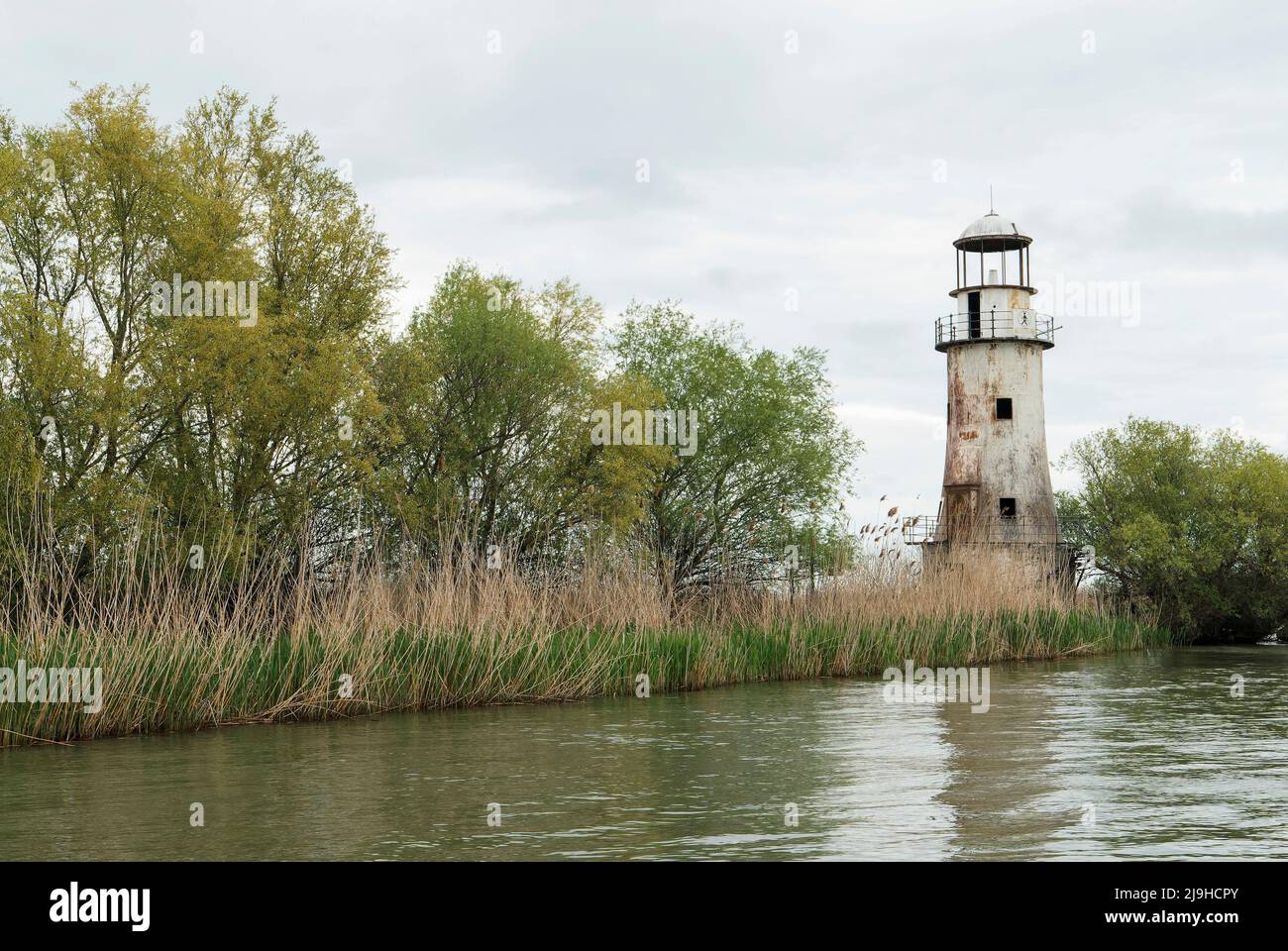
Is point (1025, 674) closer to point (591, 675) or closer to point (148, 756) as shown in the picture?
point (591, 675)

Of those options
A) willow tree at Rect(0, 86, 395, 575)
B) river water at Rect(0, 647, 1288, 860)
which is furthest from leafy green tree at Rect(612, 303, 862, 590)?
river water at Rect(0, 647, 1288, 860)

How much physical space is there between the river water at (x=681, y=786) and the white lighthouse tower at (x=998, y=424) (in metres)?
24.5

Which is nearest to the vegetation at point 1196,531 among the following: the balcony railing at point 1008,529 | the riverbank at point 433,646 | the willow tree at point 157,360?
the balcony railing at point 1008,529

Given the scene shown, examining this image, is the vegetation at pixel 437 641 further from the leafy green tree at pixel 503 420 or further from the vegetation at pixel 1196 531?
the vegetation at pixel 1196 531

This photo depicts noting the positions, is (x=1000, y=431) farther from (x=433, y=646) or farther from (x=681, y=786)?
(x=681, y=786)

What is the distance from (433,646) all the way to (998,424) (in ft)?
93.6

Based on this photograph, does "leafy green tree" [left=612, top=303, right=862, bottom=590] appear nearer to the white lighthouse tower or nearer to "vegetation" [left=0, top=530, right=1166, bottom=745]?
the white lighthouse tower

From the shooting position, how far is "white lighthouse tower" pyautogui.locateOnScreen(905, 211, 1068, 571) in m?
43.3

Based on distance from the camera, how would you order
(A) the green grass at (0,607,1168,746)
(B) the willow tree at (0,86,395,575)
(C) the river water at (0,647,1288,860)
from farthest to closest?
(B) the willow tree at (0,86,395,575)
(A) the green grass at (0,607,1168,746)
(C) the river water at (0,647,1288,860)

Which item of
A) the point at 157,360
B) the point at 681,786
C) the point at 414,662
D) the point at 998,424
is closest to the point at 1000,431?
the point at 998,424

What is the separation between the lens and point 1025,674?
25328mm

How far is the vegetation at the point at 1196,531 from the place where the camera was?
4372 centimetres

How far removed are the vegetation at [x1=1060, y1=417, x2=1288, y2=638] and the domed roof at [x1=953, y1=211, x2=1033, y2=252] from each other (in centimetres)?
715
